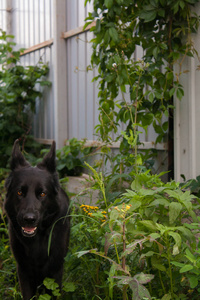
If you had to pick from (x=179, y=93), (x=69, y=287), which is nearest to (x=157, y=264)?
(x=69, y=287)

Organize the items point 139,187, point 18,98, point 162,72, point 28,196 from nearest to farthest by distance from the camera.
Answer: point 139,187 < point 28,196 < point 162,72 < point 18,98

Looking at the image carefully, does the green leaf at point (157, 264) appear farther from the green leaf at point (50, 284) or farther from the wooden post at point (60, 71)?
the wooden post at point (60, 71)

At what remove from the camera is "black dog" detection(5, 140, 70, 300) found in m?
2.68

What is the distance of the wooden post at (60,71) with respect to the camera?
19.8 ft

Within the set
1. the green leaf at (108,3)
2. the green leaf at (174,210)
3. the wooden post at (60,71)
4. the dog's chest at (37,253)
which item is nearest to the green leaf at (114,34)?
the green leaf at (108,3)

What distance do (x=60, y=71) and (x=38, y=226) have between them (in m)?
3.70

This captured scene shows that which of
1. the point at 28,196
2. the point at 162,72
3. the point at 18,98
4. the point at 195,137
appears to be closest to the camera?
the point at 28,196

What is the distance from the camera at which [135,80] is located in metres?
3.76

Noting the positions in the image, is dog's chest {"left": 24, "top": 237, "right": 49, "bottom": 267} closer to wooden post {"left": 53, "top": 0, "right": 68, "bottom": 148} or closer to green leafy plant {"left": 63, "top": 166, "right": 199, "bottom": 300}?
green leafy plant {"left": 63, "top": 166, "right": 199, "bottom": 300}

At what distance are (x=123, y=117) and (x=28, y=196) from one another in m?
1.36

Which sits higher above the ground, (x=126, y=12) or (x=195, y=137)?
(x=126, y=12)

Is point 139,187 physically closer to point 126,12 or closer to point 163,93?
point 163,93

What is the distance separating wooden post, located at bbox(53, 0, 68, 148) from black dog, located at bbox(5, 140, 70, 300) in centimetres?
320

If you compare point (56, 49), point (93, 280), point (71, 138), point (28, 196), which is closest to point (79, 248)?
point (93, 280)
